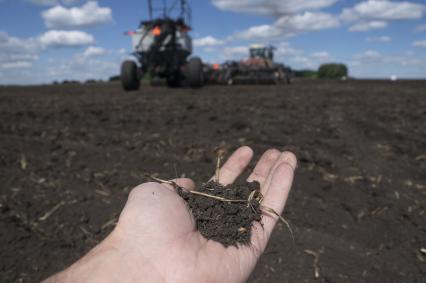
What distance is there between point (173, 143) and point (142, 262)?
3.93 metres

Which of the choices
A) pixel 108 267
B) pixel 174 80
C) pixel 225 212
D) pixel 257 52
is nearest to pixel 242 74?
pixel 174 80

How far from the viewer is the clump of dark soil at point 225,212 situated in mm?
1925

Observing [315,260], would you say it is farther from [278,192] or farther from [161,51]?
[161,51]

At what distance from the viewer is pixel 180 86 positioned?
694 inches

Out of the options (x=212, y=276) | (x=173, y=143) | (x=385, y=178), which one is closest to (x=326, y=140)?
(x=385, y=178)

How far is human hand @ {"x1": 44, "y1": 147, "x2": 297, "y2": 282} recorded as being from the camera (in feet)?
5.37

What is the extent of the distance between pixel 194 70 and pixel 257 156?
399 inches

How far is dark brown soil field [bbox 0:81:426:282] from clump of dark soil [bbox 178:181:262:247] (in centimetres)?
95

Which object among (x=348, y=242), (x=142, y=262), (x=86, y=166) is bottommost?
(x=348, y=242)

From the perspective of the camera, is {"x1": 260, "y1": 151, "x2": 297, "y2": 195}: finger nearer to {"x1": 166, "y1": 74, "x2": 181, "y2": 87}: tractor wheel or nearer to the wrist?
the wrist

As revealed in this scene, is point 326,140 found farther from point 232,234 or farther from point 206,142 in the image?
point 232,234

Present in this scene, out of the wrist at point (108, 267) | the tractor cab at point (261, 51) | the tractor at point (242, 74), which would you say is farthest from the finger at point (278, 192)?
the tractor cab at point (261, 51)

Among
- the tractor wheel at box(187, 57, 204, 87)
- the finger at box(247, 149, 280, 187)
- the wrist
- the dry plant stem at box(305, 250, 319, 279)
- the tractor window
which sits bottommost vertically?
the dry plant stem at box(305, 250, 319, 279)

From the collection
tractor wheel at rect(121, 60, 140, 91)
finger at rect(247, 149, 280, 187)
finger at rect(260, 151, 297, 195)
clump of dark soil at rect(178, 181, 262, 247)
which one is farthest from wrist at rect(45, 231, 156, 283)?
tractor wheel at rect(121, 60, 140, 91)
